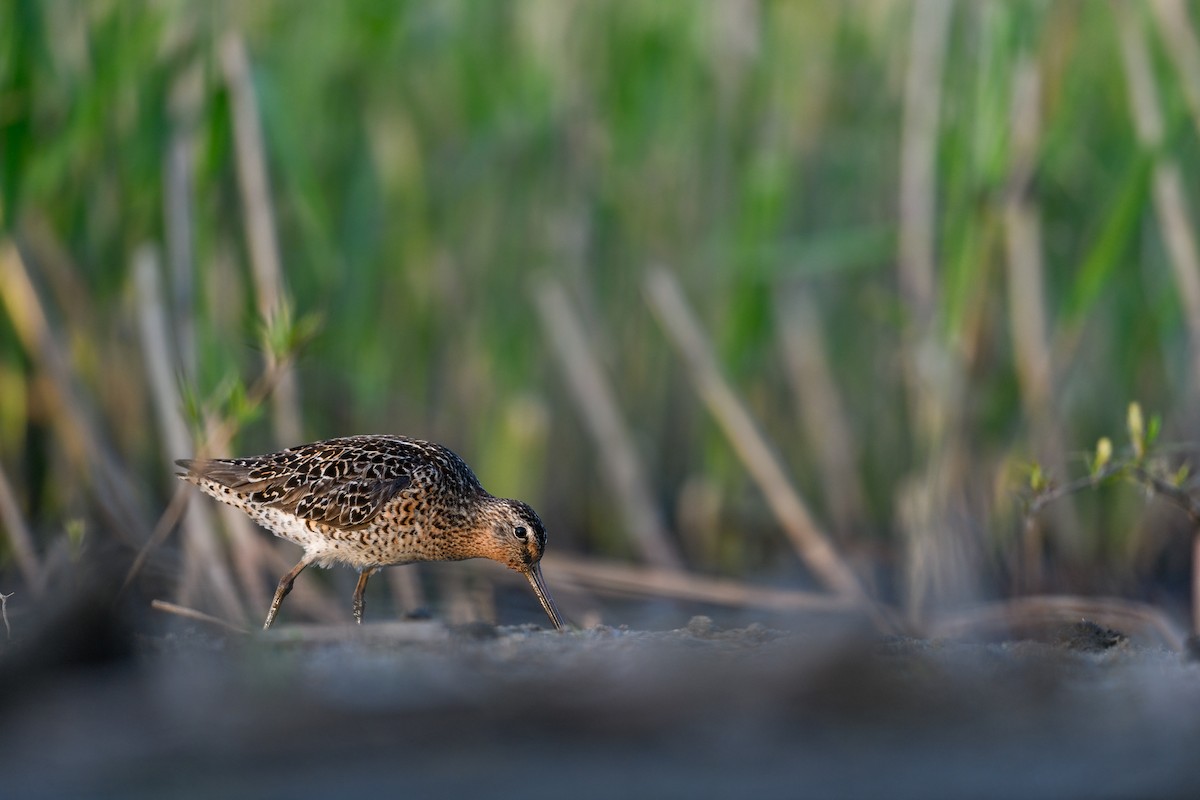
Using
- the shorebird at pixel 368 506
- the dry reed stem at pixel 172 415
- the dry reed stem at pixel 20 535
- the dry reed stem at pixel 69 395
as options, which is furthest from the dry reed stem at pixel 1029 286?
the dry reed stem at pixel 20 535

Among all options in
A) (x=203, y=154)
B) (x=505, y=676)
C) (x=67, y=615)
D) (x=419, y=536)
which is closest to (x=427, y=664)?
(x=505, y=676)

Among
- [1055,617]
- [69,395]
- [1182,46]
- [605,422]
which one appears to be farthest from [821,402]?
[69,395]

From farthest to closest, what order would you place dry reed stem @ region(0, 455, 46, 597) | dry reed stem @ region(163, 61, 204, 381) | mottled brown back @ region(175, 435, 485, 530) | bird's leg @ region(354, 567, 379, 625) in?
1. dry reed stem @ region(163, 61, 204, 381)
2. dry reed stem @ region(0, 455, 46, 597)
3. bird's leg @ region(354, 567, 379, 625)
4. mottled brown back @ region(175, 435, 485, 530)

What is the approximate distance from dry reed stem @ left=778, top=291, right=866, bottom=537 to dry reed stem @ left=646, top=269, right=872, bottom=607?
680 mm

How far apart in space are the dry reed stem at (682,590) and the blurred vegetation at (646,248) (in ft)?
1.67

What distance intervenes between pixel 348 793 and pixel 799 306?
5.95 meters

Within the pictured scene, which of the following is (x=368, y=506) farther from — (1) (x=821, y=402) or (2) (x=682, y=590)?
(1) (x=821, y=402)

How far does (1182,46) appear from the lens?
6.16 m

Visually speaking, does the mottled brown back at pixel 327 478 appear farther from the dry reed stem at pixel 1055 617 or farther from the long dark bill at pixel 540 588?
the dry reed stem at pixel 1055 617

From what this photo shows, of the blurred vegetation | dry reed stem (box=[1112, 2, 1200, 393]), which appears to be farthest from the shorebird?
dry reed stem (box=[1112, 2, 1200, 393])

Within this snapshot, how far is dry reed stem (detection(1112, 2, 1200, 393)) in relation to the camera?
6.37 meters

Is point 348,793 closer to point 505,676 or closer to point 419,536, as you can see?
point 505,676

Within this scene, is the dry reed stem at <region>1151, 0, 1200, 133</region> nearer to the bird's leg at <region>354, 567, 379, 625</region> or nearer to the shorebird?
the shorebird

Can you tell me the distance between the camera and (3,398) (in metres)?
6.93
